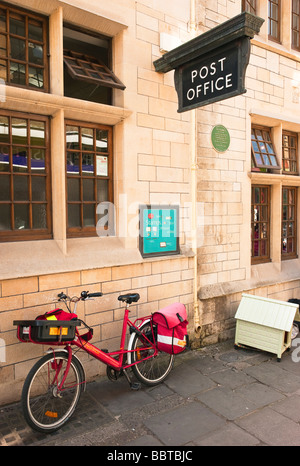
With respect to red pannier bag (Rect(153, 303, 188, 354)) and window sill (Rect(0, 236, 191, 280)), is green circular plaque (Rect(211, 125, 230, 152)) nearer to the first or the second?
window sill (Rect(0, 236, 191, 280))

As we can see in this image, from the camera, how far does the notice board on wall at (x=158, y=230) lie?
4941 millimetres

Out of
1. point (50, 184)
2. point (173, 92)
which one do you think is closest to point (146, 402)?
point (50, 184)

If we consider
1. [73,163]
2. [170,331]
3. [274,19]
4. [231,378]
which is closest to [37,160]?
[73,163]

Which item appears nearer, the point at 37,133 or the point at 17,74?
the point at 17,74

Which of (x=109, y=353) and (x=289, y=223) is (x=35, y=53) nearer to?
(x=109, y=353)

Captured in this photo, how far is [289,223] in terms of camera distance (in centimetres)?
766

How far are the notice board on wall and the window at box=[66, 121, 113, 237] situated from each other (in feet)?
1.94

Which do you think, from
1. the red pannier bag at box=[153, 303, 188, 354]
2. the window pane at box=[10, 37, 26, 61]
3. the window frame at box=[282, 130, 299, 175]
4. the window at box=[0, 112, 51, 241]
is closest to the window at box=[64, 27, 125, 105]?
the window pane at box=[10, 37, 26, 61]

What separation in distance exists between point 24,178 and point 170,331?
8.07 ft

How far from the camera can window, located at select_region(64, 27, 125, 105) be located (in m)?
4.42

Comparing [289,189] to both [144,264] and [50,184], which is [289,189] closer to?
[144,264]

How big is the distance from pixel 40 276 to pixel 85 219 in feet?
3.41
